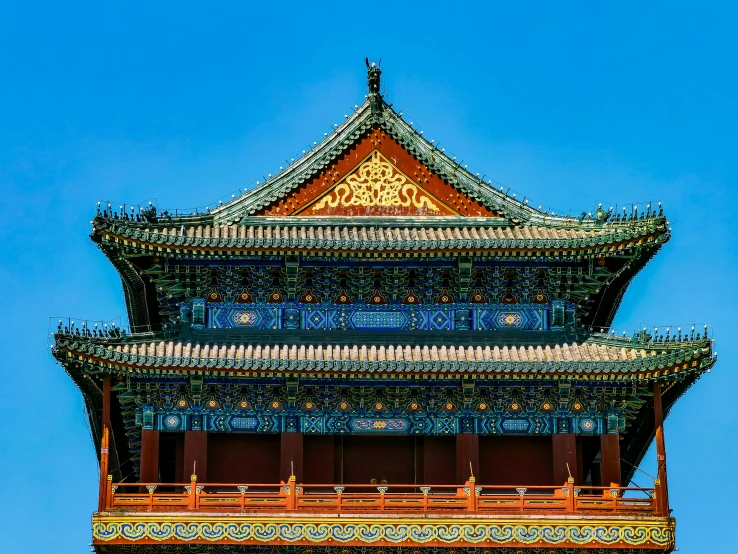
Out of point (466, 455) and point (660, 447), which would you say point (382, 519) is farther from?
point (660, 447)

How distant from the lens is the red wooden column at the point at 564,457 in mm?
47500

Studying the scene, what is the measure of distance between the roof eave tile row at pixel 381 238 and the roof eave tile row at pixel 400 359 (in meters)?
2.85

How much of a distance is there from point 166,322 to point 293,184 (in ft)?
17.8

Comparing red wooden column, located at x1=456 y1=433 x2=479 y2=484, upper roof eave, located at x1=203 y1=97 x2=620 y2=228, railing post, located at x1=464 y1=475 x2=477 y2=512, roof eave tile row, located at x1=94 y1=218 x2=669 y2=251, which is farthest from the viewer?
upper roof eave, located at x1=203 y1=97 x2=620 y2=228

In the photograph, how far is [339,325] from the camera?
49719mm

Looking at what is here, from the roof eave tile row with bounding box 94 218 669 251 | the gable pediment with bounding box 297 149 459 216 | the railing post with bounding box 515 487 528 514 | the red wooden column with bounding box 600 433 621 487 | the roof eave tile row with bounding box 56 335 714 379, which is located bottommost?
the railing post with bounding box 515 487 528 514

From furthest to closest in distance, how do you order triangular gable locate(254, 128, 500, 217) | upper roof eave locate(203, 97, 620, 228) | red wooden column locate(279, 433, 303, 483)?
triangular gable locate(254, 128, 500, 217), upper roof eave locate(203, 97, 620, 228), red wooden column locate(279, 433, 303, 483)

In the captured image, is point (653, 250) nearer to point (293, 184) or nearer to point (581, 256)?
point (581, 256)

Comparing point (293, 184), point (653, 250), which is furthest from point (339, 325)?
point (653, 250)

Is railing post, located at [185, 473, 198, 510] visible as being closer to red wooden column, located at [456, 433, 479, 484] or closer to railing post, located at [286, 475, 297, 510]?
railing post, located at [286, 475, 297, 510]

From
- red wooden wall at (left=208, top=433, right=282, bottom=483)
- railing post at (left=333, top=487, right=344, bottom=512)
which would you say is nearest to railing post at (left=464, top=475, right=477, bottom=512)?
railing post at (left=333, top=487, right=344, bottom=512)

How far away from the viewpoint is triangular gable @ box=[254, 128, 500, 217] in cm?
5141

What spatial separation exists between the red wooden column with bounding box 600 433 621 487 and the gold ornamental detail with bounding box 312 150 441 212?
8.53 m

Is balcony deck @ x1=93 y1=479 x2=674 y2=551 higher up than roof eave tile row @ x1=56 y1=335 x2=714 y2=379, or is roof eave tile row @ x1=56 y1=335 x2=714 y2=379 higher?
roof eave tile row @ x1=56 y1=335 x2=714 y2=379
